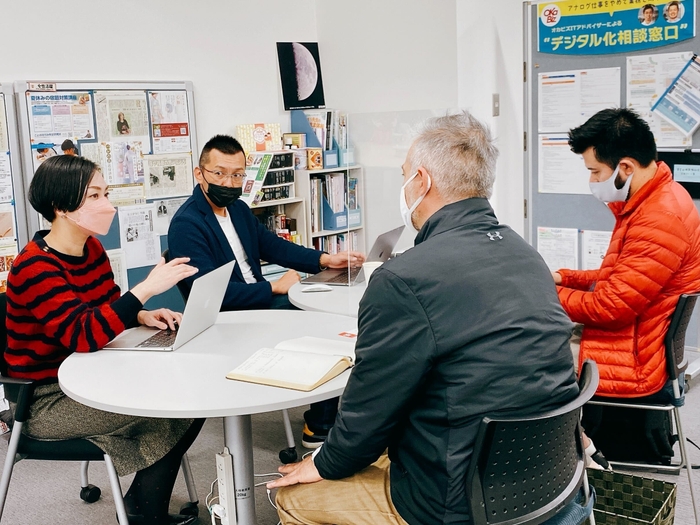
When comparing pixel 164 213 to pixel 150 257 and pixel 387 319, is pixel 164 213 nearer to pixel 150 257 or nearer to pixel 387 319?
pixel 150 257

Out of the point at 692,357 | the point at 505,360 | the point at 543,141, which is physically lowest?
the point at 692,357

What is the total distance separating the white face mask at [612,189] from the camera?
267 cm

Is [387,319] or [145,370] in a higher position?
[387,319]

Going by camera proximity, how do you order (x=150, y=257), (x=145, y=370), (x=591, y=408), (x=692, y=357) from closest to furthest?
1. (x=145, y=370)
2. (x=591, y=408)
3. (x=692, y=357)
4. (x=150, y=257)

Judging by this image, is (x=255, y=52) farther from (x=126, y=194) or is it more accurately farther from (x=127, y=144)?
(x=126, y=194)

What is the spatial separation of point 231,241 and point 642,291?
5.44 feet

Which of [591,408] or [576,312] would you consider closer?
[576,312]

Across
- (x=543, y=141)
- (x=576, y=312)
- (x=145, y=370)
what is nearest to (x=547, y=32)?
(x=543, y=141)

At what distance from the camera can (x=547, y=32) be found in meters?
4.26

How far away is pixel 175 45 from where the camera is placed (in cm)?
434

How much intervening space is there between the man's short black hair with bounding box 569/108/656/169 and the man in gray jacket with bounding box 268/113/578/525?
45.3 inches

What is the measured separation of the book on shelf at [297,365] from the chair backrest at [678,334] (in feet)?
3.27

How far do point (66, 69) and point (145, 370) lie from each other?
2433 mm

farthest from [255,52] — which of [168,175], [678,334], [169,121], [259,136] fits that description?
[678,334]
